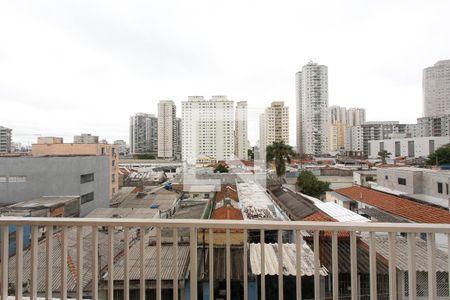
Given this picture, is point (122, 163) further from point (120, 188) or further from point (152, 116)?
point (152, 116)

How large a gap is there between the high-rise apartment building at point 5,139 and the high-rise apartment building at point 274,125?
2.41 meters

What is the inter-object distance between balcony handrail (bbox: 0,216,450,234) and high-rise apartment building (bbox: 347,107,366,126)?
1878mm

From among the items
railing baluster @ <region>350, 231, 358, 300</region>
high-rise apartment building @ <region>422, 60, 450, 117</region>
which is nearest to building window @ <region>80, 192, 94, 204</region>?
railing baluster @ <region>350, 231, 358, 300</region>

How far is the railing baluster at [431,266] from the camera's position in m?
1.27

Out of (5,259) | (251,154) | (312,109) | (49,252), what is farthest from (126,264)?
(312,109)

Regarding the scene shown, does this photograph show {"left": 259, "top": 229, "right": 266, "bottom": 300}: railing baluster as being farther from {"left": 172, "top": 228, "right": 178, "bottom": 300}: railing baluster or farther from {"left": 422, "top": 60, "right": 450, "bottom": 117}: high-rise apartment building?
{"left": 422, "top": 60, "right": 450, "bottom": 117}: high-rise apartment building

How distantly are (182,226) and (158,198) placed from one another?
872 millimetres

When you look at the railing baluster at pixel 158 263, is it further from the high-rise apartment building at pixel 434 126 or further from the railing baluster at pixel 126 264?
the high-rise apartment building at pixel 434 126

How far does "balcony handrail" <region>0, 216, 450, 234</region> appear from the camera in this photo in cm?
126

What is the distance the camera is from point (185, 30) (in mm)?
2744

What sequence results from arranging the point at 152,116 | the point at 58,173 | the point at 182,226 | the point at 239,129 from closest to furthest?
the point at 182,226 < the point at 58,173 < the point at 152,116 < the point at 239,129

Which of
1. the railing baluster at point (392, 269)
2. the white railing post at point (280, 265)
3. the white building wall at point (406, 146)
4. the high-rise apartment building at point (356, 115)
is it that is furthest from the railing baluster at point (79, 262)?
the white building wall at point (406, 146)

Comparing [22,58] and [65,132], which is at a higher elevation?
[22,58]

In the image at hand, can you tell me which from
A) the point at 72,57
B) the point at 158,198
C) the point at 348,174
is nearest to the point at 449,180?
the point at 348,174
